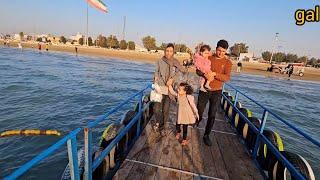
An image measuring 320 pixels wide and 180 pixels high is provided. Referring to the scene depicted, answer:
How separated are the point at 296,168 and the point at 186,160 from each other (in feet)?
6.15

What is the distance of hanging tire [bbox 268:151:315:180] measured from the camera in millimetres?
4246

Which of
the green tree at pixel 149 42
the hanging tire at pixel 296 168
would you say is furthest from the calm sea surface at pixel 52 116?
the green tree at pixel 149 42

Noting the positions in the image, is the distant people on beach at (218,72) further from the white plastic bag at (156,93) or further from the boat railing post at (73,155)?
the boat railing post at (73,155)

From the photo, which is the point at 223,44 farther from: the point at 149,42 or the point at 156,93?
the point at 149,42

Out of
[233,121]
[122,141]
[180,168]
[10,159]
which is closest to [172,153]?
[180,168]

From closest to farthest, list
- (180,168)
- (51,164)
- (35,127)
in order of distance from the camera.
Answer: (180,168)
(51,164)
(35,127)

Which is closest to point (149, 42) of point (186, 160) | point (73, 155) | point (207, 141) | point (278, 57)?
point (278, 57)

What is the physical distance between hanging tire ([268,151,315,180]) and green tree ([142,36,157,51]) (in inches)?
4621

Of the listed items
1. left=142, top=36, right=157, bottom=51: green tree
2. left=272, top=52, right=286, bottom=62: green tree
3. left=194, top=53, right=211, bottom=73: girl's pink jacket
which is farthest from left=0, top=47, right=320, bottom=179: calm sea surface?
left=272, top=52, right=286, bottom=62: green tree

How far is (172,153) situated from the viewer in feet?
17.1

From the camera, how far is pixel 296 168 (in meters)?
4.33

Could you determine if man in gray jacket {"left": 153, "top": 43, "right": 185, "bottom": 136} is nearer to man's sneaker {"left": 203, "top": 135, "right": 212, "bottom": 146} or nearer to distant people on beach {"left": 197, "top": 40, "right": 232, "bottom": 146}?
distant people on beach {"left": 197, "top": 40, "right": 232, "bottom": 146}

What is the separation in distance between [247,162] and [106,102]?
465 inches

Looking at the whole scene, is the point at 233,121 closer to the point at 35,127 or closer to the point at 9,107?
the point at 35,127
